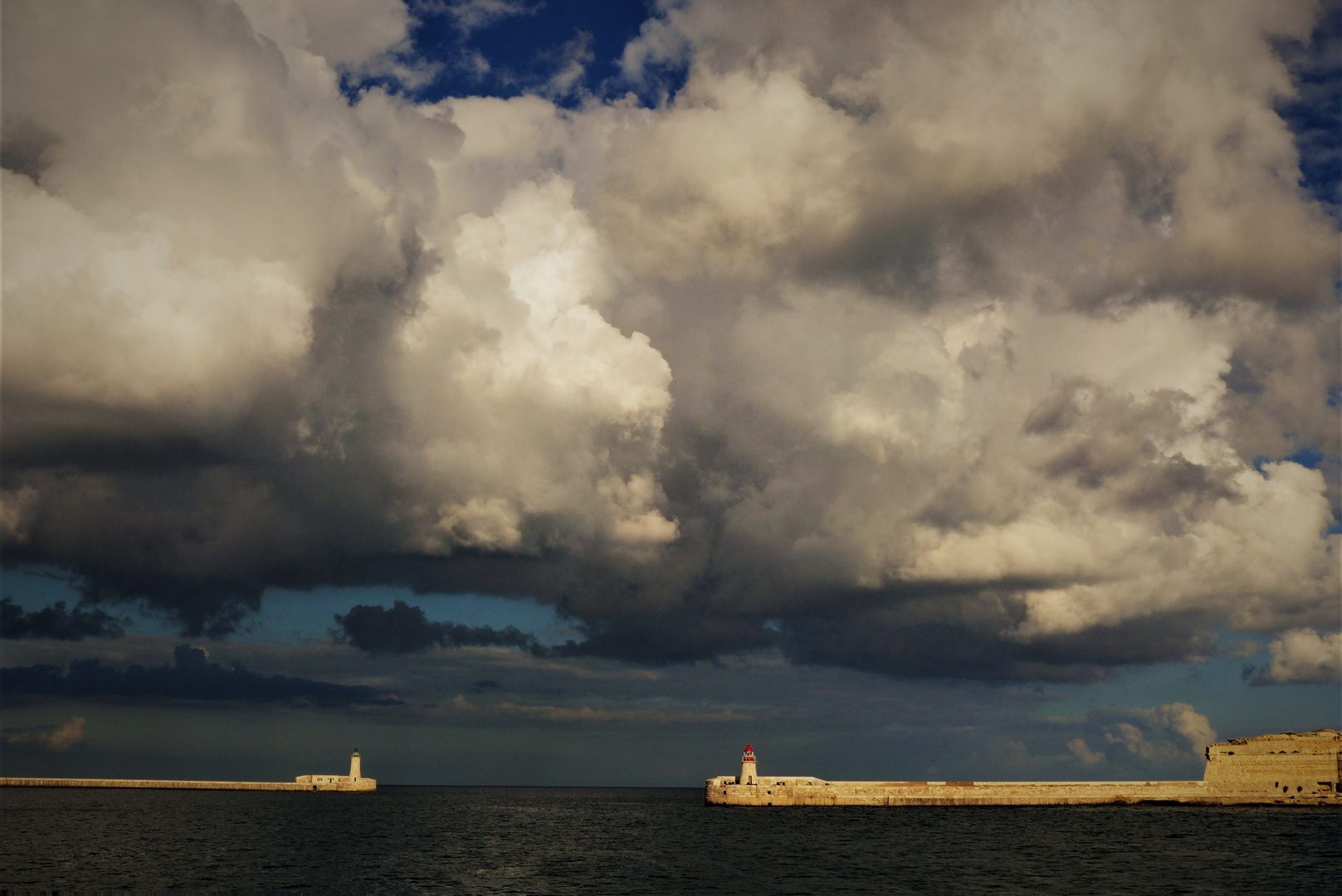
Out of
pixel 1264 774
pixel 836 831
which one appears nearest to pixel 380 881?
pixel 836 831

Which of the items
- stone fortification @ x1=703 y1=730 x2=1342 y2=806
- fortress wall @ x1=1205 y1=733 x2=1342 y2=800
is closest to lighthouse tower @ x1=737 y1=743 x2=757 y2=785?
stone fortification @ x1=703 y1=730 x2=1342 y2=806

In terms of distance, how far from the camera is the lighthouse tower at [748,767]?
14500cm

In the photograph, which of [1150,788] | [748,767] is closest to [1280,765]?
[1150,788]

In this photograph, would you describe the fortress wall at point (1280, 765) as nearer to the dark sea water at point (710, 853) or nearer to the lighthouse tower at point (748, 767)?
the dark sea water at point (710, 853)

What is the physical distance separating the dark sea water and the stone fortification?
3.06 m

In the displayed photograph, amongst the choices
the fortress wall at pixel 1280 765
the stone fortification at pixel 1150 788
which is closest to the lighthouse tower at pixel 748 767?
the stone fortification at pixel 1150 788

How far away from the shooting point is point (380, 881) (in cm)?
7012

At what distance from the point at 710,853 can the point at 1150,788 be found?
319 ft

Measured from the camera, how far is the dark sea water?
68250 mm

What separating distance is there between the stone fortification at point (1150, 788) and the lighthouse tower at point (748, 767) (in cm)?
17

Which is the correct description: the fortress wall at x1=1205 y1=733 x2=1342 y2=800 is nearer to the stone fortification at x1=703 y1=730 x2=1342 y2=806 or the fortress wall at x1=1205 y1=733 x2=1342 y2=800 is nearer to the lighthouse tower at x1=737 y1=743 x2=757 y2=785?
the stone fortification at x1=703 y1=730 x2=1342 y2=806

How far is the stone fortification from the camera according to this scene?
140 meters

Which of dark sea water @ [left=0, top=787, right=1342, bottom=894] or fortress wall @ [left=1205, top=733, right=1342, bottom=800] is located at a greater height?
fortress wall @ [left=1205, top=733, right=1342, bottom=800]

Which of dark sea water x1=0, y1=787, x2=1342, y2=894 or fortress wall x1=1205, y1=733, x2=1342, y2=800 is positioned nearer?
dark sea water x1=0, y1=787, x2=1342, y2=894
